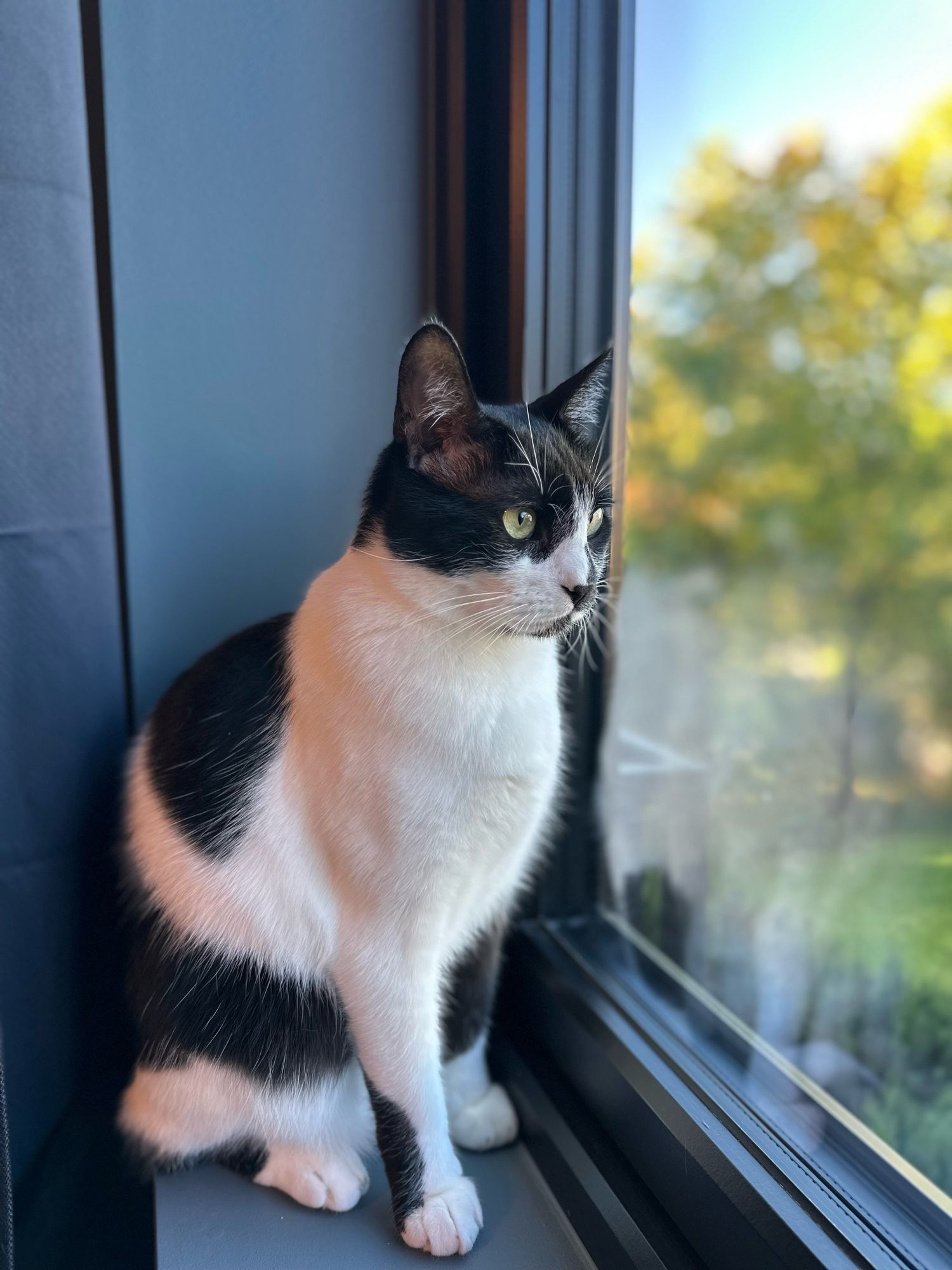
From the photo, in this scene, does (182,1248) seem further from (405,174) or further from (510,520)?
(405,174)

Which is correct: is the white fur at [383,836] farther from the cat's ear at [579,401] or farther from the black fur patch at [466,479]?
the cat's ear at [579,401]

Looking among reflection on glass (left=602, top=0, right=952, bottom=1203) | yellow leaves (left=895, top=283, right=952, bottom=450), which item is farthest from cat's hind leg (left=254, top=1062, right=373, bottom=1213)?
yellow leaves (left=895, top=283, right=952, bottom=450)

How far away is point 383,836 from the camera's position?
72 cm

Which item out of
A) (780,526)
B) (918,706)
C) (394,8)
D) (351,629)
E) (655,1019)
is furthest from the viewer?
(780,526)

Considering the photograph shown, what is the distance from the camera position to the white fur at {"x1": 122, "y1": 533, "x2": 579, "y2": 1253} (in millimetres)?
720

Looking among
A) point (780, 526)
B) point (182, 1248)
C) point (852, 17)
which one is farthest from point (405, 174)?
point (182, 1248)

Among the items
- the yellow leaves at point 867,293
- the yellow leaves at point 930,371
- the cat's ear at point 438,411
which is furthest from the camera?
the yellow leaves at point 867,293

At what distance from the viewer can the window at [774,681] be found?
781mm

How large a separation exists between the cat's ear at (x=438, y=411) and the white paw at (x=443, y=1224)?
0.61 m

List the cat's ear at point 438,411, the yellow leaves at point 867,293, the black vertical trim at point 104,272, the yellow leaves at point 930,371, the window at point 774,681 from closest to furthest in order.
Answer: the cat's ear at point 438,411, the window at point 774,681, the black vertical trim at point 104,272, the yellow leaves at point 930,371, the yellow leaves at point 867,293

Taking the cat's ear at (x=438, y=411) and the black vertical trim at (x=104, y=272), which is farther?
the black vertical trim at (x=104, y=272)

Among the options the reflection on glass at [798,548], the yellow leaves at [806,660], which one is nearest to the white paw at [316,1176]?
the reflection on glass at [798,548]

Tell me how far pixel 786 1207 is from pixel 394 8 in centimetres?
123

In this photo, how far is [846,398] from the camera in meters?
1.41
